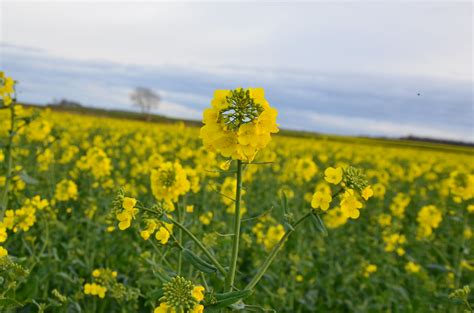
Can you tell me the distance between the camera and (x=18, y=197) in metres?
3.98

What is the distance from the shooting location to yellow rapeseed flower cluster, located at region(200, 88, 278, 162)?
164cm

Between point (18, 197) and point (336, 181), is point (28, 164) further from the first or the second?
point (336, 181)

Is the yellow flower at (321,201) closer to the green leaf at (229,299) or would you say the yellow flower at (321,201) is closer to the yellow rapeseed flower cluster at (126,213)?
the green leaf at (229,299)

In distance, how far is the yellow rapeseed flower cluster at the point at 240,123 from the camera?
5.38ft

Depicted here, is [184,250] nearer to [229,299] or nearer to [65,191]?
[229,299]

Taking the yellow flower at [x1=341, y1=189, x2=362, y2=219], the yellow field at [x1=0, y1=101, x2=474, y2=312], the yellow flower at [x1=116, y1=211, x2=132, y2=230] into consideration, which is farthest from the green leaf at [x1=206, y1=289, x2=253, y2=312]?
the yellow flower at [x1=341, y1=189, x2=362, y2=219]

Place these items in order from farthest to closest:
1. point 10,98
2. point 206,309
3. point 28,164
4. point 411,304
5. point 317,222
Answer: point 28,164, point 411,304, point 10,98, point 317,222, point 206,309

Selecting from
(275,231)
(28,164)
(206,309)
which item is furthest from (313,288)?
(28,164)

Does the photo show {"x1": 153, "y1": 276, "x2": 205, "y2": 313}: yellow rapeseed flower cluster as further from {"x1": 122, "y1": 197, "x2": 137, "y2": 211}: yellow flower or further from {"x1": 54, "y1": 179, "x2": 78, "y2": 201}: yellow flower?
{"x1": 54, "y1": 179, "x2": 78, "y2": 201}: yellow flower

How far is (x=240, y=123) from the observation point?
1.67m

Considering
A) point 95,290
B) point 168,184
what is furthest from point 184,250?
point 95,290

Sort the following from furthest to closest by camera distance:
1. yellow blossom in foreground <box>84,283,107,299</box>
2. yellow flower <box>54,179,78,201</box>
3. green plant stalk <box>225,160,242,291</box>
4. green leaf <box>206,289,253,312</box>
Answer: yellow flower <box>54,179,78,201</box> → yellow blossom in foreground <box>84,283,107,299</box> → green plant stalk <box>225,160,242,291</box> → green leaf <box>206,289,253,312</box>

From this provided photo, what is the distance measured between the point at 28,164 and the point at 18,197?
3.71m

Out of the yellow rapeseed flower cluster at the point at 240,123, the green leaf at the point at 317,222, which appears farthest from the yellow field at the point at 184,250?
the yellow rapeseed flower cluster at the point at 240,123
